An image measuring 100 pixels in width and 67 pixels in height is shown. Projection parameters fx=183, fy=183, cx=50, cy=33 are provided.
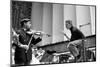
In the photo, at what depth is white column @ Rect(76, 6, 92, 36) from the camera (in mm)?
2527

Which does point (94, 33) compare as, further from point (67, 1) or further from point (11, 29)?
point (11, 29)

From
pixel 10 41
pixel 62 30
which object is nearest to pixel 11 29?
pixel 10 41

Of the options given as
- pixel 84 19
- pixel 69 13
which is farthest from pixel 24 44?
pixel 84 19

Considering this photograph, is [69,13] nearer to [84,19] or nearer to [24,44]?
[84,19]

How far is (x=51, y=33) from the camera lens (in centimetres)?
241

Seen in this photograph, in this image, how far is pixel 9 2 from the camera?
2.24m

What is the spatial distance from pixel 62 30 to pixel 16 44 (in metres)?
0.64

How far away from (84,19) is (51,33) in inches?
20.5

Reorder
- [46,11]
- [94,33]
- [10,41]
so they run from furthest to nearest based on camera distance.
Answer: [94,33] < [46,11] < [10,41]

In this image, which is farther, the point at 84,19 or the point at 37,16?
the point at 84,19

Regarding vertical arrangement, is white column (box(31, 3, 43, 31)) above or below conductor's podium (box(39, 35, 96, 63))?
above

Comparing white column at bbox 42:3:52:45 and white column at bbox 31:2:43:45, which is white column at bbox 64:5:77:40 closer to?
white column at bbox 42:3:52:45

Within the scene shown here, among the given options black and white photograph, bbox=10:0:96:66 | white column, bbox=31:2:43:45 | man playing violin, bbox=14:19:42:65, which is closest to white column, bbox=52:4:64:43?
black and white photograph, bbox=10:0:96:66

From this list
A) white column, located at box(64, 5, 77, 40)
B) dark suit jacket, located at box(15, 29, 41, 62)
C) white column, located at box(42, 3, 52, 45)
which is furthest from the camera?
white column, located at box(64, 5, 77, 40)
